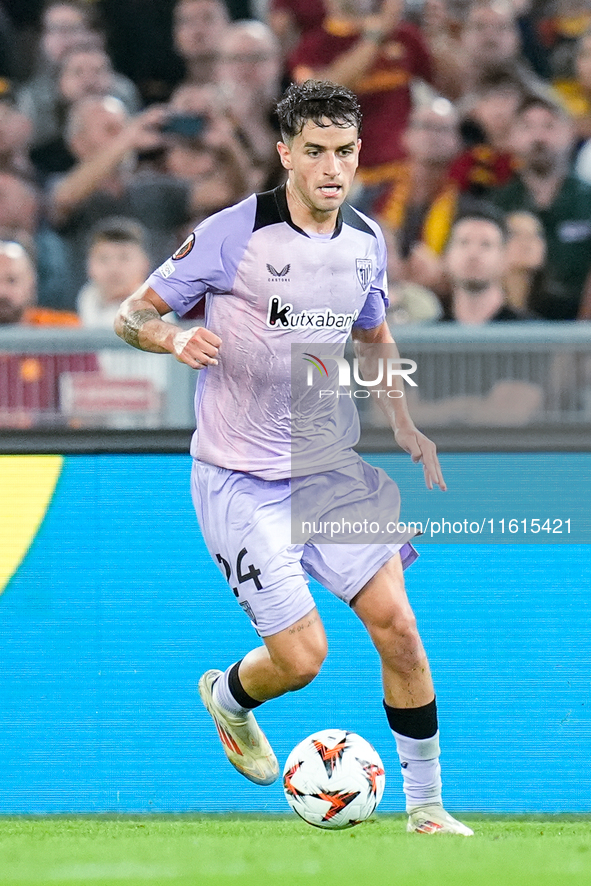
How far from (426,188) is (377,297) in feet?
12.2

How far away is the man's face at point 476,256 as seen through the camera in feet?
24.3

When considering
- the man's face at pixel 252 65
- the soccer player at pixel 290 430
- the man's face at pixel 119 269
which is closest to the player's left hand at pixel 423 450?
the soccer player at pixel 290 430

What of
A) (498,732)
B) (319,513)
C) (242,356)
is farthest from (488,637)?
(242,356)

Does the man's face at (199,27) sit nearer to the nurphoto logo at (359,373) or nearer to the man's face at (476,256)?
the man's face at (476,256)

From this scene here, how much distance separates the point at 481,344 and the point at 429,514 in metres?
0.86

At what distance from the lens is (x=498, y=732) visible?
5328mm

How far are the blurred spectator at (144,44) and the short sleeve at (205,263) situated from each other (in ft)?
16.7

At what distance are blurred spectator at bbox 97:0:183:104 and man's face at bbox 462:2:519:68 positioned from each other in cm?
209

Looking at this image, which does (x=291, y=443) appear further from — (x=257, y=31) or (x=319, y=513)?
(x=257, y=31)

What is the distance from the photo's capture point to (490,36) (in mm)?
8844

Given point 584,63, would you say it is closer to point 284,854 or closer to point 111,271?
point 111,271

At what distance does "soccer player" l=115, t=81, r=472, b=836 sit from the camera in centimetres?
449

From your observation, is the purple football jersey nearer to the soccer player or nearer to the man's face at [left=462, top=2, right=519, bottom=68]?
the soccer player

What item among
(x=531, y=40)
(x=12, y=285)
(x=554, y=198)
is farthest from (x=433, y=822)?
(x=531, y=40)
